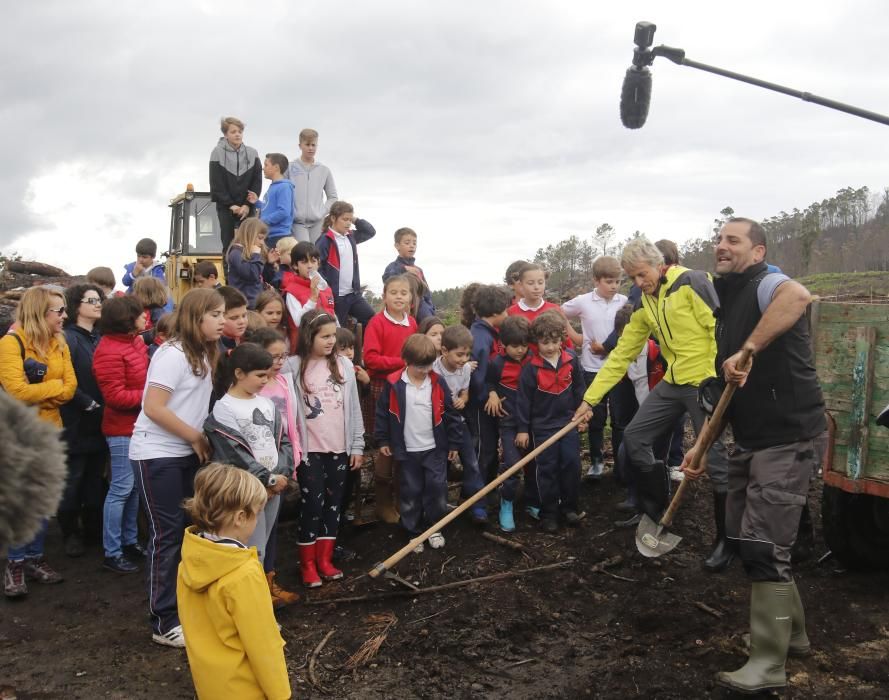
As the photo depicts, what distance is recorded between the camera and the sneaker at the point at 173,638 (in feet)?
14.5

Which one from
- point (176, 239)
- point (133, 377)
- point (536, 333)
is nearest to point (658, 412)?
point (536, 333)

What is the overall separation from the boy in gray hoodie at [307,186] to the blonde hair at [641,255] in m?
4.35

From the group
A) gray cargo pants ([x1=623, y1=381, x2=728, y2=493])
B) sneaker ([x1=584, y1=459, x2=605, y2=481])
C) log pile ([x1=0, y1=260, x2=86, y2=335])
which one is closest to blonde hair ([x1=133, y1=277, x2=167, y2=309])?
gray cargo pants ([x1=623, y1=381, x2=728, y2=493])

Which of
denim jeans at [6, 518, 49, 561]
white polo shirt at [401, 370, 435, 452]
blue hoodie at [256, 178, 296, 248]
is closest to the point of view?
denim jeans at [6, 518, 49, 561]

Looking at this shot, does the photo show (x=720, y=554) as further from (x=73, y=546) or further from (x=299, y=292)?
(x=73, y=546)

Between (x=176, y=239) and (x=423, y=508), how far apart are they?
24.1 ft

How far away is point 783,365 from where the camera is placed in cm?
396

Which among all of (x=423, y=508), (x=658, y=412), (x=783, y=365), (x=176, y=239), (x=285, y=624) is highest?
(x=176, y=239)

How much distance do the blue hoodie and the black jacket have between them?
2.85 meters

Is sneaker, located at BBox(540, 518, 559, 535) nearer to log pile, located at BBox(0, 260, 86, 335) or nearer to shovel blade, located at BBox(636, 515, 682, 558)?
shovel blade, located at BBox(636, 515, 682, 558)

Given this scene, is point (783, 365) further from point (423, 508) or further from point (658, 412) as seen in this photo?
point (423, 508)

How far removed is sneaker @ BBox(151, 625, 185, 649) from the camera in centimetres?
443

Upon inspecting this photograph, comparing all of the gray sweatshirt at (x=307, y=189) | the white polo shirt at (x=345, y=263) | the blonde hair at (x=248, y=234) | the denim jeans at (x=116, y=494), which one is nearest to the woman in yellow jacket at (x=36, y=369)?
the denim jeans at (x=116, y=494)

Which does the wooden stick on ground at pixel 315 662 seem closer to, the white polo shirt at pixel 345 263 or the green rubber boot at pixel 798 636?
the green rubber boot at pixel 798 636
